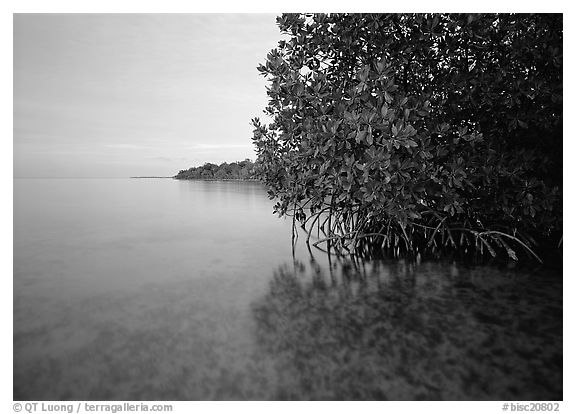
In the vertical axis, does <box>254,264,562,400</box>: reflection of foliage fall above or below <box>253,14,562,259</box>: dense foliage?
below

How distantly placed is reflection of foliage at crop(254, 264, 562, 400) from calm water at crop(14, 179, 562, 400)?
1cm

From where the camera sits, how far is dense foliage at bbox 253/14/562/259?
5074 mm

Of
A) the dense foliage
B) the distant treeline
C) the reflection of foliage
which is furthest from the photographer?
the distant treeline

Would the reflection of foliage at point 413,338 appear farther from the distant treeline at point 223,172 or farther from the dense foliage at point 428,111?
the distant treeline at point 223,172

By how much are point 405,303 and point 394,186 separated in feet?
5.15

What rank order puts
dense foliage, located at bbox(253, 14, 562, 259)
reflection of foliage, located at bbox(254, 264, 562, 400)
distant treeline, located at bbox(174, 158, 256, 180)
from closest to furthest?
reflection of foliage, located at bbox(254, 264, 562, 400), dense foliage, located at bbox(253, 14, 562, 259), distant treeline, located at bbox(174, 158, 256, 180)

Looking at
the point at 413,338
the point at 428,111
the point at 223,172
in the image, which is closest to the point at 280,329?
the point at 413,338

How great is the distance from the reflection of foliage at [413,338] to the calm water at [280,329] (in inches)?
0.6

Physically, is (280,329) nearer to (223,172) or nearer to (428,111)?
(428,111)

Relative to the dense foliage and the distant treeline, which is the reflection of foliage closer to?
the dense foliage

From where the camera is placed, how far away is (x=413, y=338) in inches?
136

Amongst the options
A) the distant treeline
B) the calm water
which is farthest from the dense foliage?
the distant treeline

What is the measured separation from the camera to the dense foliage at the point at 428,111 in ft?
16.6

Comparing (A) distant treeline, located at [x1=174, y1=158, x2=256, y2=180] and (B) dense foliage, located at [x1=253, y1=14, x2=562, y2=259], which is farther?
(A) distant treeline, located at [x1=174, y1=158, x2=256, y2=180]
